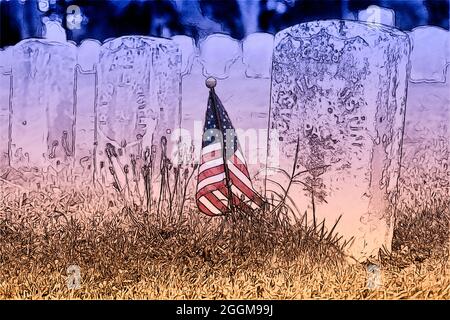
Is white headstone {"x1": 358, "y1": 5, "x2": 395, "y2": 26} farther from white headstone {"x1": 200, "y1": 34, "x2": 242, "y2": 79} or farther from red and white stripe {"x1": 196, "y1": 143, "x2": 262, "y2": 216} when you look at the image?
red and white stripe {"x1": 196, "y1": 143, "x2": 262, "y2": 216}

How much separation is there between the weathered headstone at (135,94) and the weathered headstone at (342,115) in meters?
0.76

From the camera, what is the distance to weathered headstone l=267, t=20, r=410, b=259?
5.05m

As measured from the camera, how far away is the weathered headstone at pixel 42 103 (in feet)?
16.8

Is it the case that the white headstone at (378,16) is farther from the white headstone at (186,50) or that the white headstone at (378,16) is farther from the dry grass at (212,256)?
the dry grass at (212,256)

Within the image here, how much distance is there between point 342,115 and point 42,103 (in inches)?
82.2

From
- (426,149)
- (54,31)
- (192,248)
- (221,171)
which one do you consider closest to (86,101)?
(54,31)

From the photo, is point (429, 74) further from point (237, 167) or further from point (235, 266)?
point (235, 266)

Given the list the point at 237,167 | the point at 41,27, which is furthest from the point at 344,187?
the point at 41,27

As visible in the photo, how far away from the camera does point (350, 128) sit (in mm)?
5059

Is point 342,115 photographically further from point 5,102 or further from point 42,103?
point 5,102

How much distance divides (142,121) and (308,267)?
1.53 m

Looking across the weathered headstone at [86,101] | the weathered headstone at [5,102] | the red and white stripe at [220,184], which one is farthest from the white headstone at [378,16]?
the weathered headstone at [5,102]

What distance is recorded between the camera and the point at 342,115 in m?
5.05

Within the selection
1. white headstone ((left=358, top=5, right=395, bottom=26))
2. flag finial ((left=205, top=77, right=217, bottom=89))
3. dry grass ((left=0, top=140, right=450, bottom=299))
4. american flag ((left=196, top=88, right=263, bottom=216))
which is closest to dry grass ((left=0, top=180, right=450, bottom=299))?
dry grass ((left=0, top=140, right=450, bottom=299))
